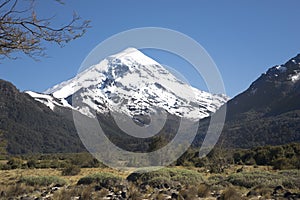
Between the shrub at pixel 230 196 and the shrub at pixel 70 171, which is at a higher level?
the shrub at pixel 70 171

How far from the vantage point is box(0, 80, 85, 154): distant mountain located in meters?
115

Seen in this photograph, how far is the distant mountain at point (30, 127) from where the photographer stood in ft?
377

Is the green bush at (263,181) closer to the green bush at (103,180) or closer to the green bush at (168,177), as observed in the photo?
the green bush at (168,177)

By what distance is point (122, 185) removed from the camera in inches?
643

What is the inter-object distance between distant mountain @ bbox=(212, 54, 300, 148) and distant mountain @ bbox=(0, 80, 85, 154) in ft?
166

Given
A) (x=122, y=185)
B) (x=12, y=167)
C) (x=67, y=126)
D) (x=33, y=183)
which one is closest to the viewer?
(x=122, y=185)

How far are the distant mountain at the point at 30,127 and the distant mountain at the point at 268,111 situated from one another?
50.5 metres

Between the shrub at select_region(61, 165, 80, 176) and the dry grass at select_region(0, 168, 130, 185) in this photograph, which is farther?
the shrub at select_region(61, 165, 80, 176)

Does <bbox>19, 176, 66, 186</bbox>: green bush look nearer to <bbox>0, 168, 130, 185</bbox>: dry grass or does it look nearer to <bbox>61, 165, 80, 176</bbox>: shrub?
<bbox>0, 168, 130, 185</bbox>: dry grass

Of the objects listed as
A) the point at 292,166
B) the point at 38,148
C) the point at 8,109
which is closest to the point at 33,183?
the point at 292,166

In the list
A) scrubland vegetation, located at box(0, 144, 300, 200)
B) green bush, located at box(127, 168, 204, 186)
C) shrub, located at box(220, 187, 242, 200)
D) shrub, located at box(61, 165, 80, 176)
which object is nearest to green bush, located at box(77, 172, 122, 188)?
scrubland vegetation, located at box(0, 144, 300, 200)

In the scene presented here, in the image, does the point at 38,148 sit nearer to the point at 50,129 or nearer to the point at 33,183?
the point at 50,129

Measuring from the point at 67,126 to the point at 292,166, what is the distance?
435 ft

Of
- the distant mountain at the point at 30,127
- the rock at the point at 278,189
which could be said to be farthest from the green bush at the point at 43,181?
the distant mountain at the point at 30,127
